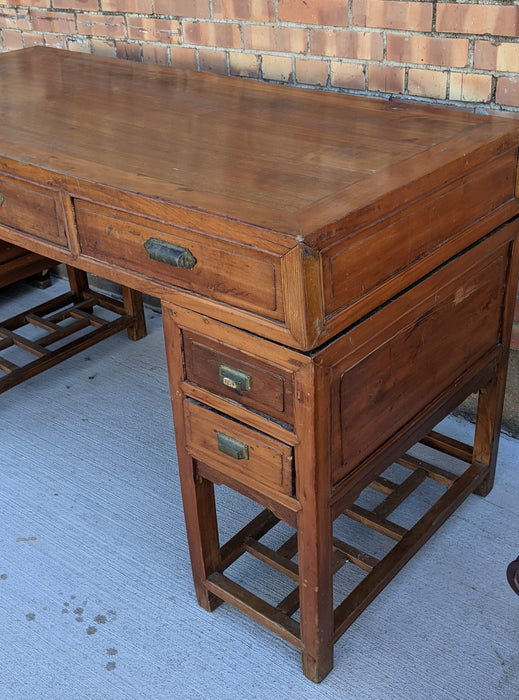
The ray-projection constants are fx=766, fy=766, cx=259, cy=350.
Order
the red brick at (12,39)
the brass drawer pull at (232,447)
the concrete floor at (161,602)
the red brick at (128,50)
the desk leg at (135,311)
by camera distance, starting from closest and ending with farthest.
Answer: the brass drawer pull at (232,447)
the concrete floor at (161,602)
the red brick at (128,50)
the desk leg at (135,311)
the red brick at (12,39)

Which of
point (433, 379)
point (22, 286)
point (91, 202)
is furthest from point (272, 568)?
point (22, 286)

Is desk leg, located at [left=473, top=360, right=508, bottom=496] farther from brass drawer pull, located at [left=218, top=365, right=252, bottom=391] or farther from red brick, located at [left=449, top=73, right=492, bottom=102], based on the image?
brass drawer pull, located at [left=218, top=365, right=252, bottom=391]

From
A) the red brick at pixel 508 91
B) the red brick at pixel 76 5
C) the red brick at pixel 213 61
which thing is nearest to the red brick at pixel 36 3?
the red brick at pixel 76 5

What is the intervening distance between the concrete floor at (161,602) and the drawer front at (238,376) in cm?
A: 70

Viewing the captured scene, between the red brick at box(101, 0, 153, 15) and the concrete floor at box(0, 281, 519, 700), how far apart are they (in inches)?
58.1

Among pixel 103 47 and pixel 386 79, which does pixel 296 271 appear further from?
pixel 103 47

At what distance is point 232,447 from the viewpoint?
5.34 feet

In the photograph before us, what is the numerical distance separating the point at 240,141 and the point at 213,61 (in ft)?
3.29

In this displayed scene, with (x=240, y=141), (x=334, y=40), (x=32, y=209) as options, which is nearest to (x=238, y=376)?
(x=240, y=141)

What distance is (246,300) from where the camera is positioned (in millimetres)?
1431

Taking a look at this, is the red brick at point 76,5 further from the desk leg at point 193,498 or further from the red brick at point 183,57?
the desk leg at point 193,498

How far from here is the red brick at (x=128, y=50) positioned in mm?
2848

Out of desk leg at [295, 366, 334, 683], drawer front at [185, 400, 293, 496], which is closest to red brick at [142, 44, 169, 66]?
drawer front at [185, 400, 293, 496]

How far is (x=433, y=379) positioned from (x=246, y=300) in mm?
619
